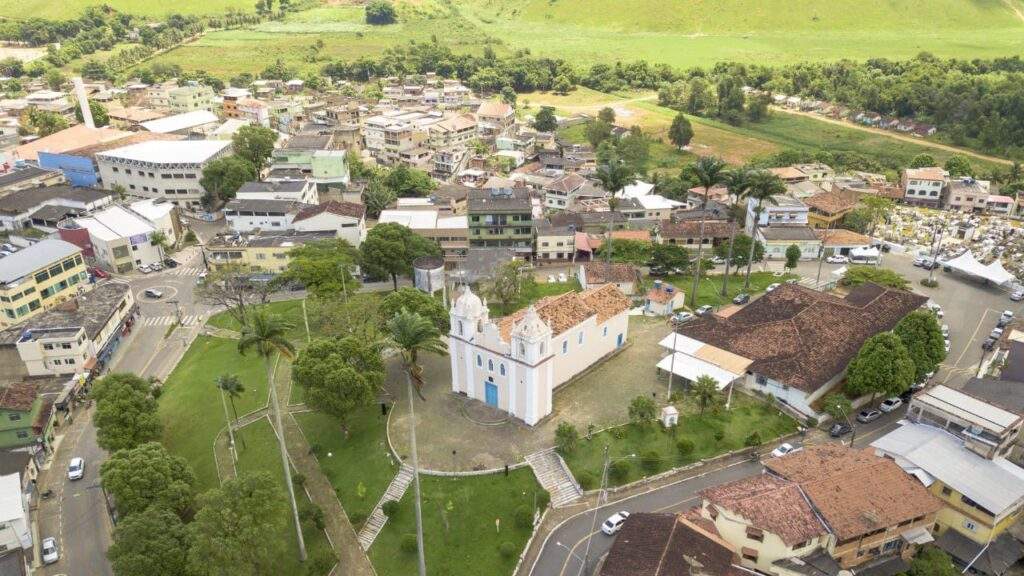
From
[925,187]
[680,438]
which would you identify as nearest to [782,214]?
[925,187]

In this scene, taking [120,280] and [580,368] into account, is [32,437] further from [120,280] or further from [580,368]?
[580,368]

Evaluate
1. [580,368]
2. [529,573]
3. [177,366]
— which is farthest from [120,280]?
[529,573]

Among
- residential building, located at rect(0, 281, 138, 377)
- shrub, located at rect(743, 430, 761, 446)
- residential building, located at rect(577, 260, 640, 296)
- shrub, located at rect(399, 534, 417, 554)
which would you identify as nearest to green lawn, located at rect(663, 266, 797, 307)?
residential building, located at rect(577, 260, 640, 296)

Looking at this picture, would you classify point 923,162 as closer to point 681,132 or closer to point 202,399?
point 681,132

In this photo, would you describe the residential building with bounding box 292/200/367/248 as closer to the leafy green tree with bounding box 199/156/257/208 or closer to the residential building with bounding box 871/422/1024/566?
the leafy green tree with bounding box 199/156/257/208

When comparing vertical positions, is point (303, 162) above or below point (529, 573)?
above
